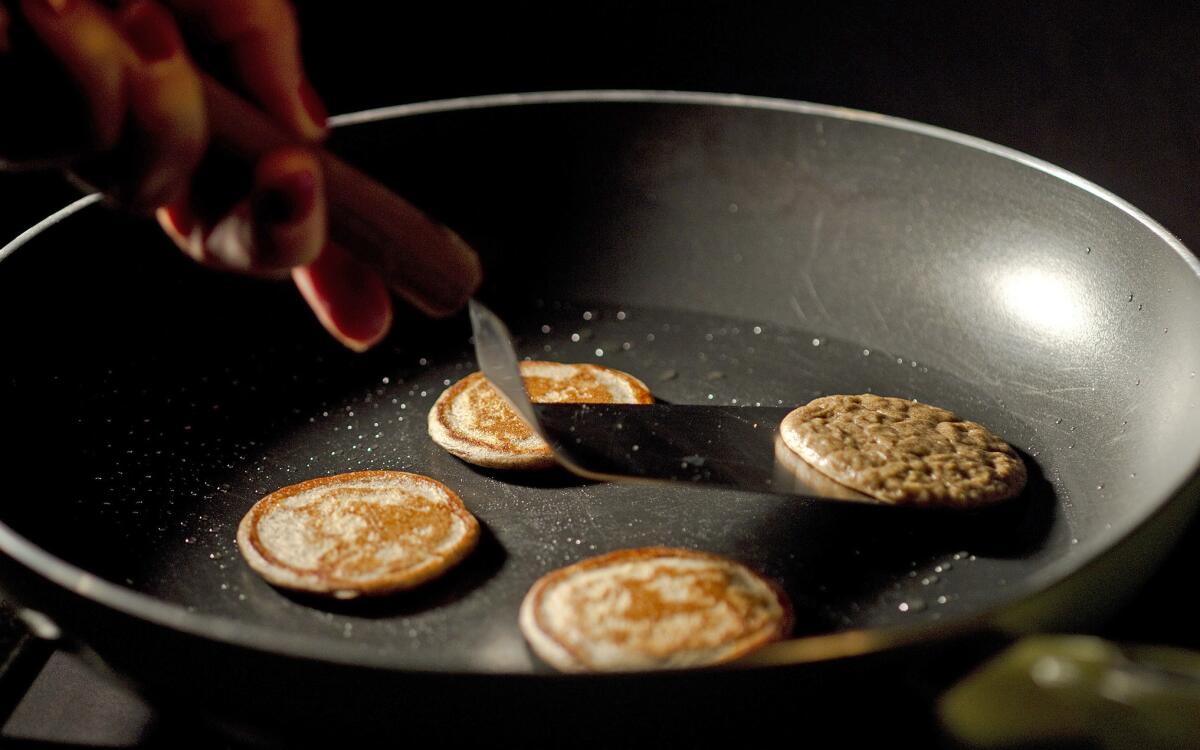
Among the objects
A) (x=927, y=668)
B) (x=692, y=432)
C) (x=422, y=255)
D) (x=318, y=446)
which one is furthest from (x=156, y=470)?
(x=927, y=668)

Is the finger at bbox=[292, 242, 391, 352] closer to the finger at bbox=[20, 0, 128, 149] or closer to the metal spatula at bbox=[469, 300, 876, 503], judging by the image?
the metal spatula at bbox=[469, 300, 876, 503]

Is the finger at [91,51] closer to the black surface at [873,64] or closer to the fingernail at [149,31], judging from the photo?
the fingernail at [149,31]

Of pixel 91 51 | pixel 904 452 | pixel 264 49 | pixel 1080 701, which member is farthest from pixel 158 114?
pixel 904 452

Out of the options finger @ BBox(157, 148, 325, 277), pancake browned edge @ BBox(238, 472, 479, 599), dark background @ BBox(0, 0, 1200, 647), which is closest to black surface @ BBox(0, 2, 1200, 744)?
dark background @ BBox(0, 0, 1200, 647)

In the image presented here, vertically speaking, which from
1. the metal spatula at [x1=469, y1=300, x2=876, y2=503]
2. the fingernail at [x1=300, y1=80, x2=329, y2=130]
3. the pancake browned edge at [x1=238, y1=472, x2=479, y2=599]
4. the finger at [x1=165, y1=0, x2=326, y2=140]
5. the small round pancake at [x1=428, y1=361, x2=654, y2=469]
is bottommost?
the pancake browned edge at [x1=238, y1=472, x2=479, y2=599]

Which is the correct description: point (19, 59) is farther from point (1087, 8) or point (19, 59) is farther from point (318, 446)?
point (1087, 8)

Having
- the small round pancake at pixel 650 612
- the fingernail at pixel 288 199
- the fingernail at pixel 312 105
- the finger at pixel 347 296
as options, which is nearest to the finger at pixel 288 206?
the fingernail at pixel 288 199
